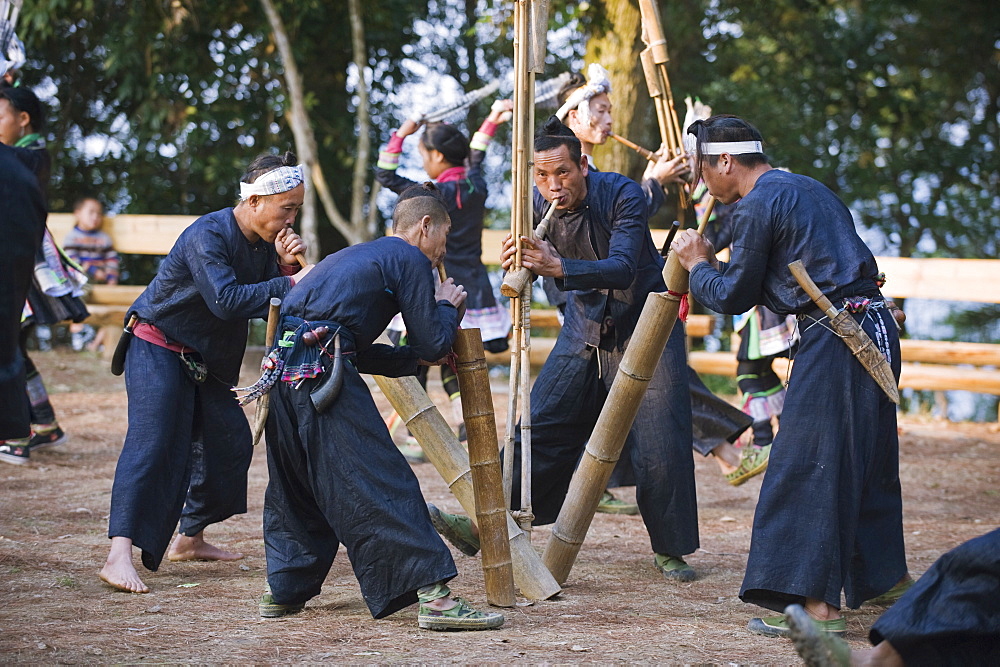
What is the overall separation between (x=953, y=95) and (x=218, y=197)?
30.4ft

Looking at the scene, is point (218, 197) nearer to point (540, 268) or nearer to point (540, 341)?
point (540, 341)

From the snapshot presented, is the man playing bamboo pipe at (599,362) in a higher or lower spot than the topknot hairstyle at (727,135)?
lower

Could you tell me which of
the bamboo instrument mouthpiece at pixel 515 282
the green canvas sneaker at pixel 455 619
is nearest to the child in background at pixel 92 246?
the bamboo instrument mouthpiece at pixel 515 282

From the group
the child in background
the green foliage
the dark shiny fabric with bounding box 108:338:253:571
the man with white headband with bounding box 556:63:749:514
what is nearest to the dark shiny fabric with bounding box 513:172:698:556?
the man with white headband with bounding box 556:63:749:514

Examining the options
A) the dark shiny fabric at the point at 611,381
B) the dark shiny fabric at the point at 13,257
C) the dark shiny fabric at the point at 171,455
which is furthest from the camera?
the dark shiny fabric at the point at 611,381

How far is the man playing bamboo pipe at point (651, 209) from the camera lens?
5086 mm

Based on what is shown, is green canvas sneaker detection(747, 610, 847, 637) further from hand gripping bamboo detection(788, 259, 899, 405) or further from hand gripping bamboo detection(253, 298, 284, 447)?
hand gripping bamboo detection(253, 298, 284, 447)

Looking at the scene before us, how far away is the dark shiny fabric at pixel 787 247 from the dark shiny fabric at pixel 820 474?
0.16 metres

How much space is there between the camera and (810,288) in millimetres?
3584

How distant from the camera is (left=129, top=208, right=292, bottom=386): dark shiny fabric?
4008 mm

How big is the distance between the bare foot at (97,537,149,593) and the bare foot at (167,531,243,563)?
20.0 inches

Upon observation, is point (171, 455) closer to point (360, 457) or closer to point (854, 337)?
point (360, 457)

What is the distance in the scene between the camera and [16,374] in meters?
3.40

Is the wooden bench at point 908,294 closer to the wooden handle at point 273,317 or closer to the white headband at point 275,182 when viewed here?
the white headband at point 275,182
